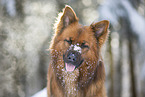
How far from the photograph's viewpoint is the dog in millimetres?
1414

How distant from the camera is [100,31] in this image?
1.43m

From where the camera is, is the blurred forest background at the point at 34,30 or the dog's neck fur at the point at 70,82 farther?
the blurred forest background at the point at 34,30

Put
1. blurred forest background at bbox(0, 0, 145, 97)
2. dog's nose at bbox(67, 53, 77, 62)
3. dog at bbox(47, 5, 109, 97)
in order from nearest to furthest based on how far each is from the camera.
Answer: dog's nose at bbox(67, 53, 77, 62)
dog at bbox(47, 5, 109, 97)
blurred forest background at bbox(0, 0, 145, 97)

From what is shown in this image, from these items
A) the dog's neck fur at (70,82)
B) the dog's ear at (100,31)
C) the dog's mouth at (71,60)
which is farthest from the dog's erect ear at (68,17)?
the dog's neck fur at (70,82)

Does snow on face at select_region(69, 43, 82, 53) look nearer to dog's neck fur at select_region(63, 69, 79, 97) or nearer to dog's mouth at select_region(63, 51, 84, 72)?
dog's mouth at select_region(63, 51, 84, 72)

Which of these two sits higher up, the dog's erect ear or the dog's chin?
the dog's erect ear

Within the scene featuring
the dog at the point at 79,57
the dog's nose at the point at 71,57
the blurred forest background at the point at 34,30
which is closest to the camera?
the dog's nose at the point at 71,57

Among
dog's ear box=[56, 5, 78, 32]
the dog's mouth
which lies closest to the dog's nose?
the dog's mouth

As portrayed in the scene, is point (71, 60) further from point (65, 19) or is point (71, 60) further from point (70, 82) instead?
point (65, 19)

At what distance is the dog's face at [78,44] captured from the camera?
1.40m

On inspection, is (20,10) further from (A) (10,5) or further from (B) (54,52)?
(B) (54,52)

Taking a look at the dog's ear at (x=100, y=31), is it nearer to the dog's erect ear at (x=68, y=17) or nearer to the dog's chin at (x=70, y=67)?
the dog's erect ear at (x=68, y=17)

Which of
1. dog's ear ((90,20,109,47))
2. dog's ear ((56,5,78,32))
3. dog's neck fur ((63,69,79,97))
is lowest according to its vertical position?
dog's neck fur ((63,69,79,97))


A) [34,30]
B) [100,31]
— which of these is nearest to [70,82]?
[100,31]
